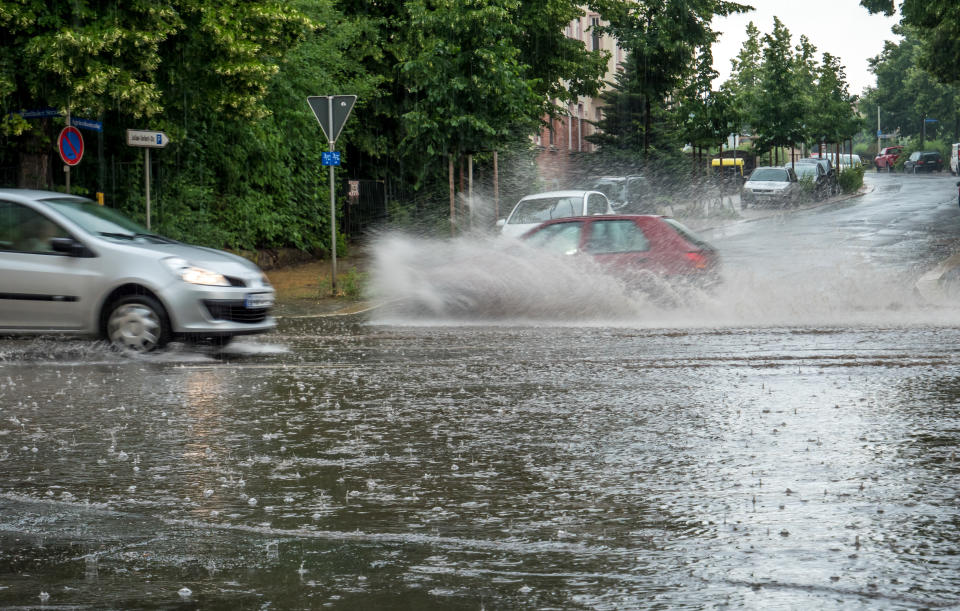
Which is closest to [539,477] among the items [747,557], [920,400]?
[747,557]

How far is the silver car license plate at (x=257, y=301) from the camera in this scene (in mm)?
11719

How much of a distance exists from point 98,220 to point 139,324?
1.45 meters

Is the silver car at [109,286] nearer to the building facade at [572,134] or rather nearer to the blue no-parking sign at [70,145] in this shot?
the blue no-parking sign at [70,145]

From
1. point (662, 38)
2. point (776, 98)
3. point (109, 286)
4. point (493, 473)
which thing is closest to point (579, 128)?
point (776, 98)

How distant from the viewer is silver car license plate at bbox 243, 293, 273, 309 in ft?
38.4

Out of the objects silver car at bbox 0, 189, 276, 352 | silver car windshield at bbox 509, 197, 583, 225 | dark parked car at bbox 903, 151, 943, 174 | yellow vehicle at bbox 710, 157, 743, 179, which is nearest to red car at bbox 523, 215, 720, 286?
silver car at bbox 0, 189, 276, 352

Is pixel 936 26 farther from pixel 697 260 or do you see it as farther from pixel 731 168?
pixel 731 168

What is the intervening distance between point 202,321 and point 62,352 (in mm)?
1551

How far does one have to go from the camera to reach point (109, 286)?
11.4 meters

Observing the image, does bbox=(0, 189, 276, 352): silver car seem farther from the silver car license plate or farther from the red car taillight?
the red car taillight

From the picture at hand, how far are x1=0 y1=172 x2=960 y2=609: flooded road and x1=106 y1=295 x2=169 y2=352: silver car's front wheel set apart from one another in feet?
0.81

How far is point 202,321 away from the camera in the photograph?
11.4m

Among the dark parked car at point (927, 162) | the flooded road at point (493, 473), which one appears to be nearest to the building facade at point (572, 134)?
the flooded road at point (493, 473)

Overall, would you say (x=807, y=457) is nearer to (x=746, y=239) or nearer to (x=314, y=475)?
(x=314, y=475)
